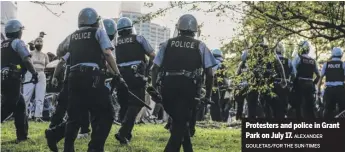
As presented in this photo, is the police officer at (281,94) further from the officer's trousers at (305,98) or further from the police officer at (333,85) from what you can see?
the police officer at (333,85)

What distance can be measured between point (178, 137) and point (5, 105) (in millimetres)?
2979

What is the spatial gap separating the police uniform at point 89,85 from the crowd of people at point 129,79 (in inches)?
0.4

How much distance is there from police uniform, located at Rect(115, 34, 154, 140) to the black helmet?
6.16ft

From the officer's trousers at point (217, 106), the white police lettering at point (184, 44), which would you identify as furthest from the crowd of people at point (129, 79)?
the officer's trousers at point (217, 106)

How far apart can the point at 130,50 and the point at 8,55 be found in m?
1.65

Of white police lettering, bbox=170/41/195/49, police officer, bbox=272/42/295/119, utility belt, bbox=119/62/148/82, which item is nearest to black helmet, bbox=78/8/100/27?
white police lettering, bbox=170/41/195/49

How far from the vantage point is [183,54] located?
6953 mm

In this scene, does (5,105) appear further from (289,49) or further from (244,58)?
(289,49)

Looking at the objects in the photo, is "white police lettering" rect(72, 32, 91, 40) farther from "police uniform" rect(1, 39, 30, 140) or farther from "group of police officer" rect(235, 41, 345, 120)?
"group of police officer" rect(235, 41, 345, 120)

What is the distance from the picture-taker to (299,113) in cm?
1170

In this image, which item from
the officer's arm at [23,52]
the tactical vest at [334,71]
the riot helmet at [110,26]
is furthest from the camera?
the tactical vest at [334,71]

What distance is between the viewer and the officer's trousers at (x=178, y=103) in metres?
6.81

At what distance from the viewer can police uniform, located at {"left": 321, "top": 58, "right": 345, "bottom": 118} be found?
39.0ft

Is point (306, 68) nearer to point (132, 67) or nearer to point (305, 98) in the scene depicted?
point (305, 98)
